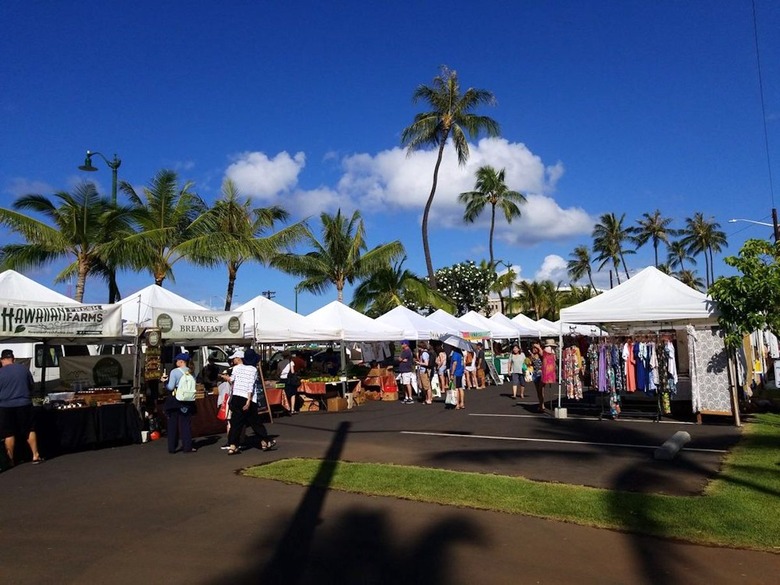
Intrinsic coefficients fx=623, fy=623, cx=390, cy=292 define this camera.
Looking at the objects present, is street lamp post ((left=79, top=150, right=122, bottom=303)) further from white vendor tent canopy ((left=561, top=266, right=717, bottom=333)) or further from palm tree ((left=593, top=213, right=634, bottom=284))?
palm tree ((left=593, top=213, right=634, bottom=284))

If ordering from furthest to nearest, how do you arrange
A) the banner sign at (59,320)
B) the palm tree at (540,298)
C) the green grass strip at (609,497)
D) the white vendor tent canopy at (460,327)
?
1. the palm tree at (540,298)
2. the white vendor tent canopy at (460,327)
3. the banner sign at (59,320)
4. the green grass strip at (609,497)

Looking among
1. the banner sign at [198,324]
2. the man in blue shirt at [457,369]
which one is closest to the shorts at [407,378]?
the man in blue shirt at [457,369]

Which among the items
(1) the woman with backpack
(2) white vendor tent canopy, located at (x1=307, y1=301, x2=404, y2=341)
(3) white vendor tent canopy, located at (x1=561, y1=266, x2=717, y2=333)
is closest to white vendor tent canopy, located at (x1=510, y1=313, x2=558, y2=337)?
(2) white vendor tent canopy, located at (x1=307, y1=301, x2=404, y2=341)

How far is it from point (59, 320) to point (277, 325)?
24.0 ft

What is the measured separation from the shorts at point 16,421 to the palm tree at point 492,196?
4822 centimetres

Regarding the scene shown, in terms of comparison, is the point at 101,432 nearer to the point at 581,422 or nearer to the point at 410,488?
the point at 410,488

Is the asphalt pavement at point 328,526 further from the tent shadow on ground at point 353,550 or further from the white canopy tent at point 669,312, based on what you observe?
the white canopy tent at point 669,312

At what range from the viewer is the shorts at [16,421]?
384 inches

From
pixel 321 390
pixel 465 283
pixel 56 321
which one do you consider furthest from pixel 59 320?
pixel 465 283

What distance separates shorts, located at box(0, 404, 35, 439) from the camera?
384 inches

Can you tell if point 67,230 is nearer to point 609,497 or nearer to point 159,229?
point 159,229

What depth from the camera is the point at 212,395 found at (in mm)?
13898

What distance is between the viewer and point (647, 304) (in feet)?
45.9

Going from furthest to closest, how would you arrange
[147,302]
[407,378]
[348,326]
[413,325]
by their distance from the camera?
[413,325], [407,378], [348,326], [147,302]
